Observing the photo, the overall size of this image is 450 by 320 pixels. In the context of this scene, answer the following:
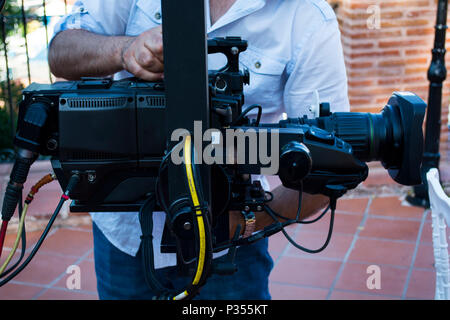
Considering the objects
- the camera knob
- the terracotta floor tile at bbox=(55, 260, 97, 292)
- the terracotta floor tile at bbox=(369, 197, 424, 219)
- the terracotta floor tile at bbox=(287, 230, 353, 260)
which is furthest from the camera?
the terracotta floor tile at bbox=(369, 197, 424, 219)

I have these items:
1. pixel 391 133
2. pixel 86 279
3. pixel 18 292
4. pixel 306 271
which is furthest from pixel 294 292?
pixel 391 133

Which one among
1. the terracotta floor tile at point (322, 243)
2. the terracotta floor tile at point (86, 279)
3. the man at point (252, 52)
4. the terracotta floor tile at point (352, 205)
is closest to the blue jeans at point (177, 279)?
the man at point (252, 52)

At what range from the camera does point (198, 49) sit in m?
0.73

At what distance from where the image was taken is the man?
1.26 metres

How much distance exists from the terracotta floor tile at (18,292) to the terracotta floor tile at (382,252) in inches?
56.7

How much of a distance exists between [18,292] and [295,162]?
2126 millimetres

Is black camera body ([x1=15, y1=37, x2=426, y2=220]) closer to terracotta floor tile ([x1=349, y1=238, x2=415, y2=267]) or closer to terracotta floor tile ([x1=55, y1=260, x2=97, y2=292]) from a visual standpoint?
terracotta floor tile ([x1=55, y1=260, x2=97, y2=292])

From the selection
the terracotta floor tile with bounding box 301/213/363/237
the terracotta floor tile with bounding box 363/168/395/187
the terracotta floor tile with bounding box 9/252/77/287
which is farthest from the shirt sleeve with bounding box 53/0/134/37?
the terracotta floor tile with bounding box 363/168/395/187

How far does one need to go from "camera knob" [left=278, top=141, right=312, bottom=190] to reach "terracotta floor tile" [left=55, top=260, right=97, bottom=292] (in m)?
1.99

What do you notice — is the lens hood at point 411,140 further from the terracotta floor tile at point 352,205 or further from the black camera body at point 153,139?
the terracotta floor tile at point 352,205

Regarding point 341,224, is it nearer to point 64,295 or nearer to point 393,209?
point 393,209

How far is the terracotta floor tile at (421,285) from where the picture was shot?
8.39 ft

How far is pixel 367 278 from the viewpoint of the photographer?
2.71m

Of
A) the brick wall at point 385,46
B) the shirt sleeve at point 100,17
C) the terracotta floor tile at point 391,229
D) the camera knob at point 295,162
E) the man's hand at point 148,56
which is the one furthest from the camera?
the brick wall at point 385,46
